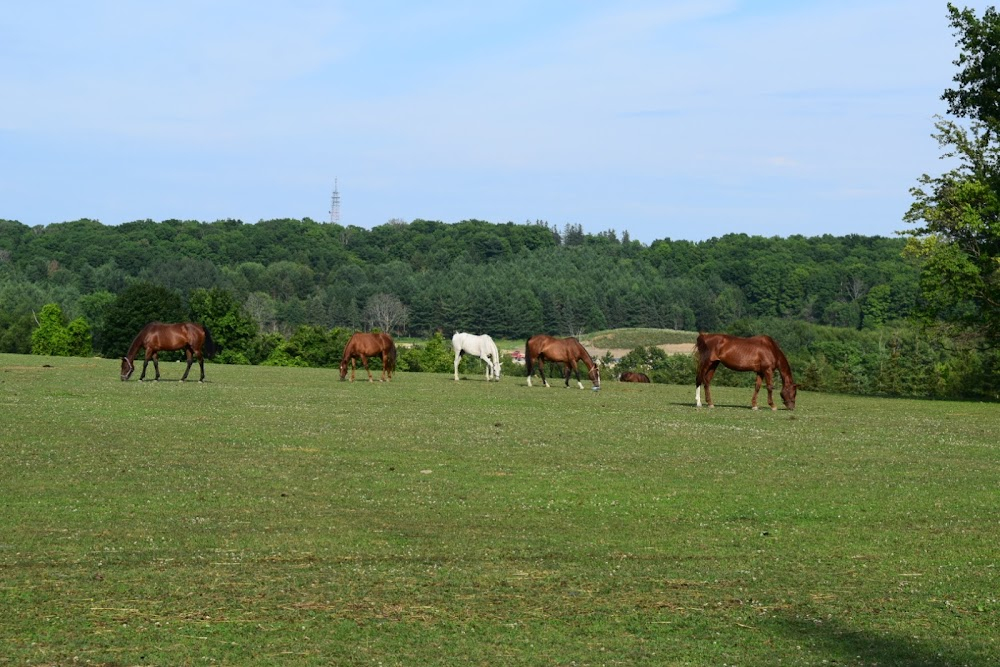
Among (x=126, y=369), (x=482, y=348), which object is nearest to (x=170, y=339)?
(x=126, y=369)

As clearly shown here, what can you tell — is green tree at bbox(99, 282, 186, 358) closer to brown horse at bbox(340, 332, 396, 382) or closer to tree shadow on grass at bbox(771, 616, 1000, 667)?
brown horse at bbox(340, 332, 396, 382)

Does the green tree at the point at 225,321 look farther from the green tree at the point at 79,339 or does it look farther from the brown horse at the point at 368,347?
the brown horse at the point at 368,347

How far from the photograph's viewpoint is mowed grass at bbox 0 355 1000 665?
33.1ft

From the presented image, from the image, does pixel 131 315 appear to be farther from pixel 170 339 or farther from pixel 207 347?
pixel 170 339

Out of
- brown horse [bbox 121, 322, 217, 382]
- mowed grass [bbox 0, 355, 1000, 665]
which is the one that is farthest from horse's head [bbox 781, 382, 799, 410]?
brown horse [bbox 121, 322, 217, 382]

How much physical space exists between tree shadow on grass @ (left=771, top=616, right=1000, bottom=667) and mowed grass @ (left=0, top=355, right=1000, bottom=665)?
3 cm

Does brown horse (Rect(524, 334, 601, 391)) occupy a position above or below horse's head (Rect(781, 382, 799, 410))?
above

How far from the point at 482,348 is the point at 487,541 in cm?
3822

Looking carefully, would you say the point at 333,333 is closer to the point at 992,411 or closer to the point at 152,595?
the point at 992,411

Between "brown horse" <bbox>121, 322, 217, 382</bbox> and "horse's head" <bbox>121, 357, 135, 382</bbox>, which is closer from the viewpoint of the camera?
"brown horse" <bbox>121, 322, 217, 382</bbox>

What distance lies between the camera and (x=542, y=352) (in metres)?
48.1

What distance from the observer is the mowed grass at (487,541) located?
10.1m

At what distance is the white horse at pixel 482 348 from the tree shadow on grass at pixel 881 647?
41391mm

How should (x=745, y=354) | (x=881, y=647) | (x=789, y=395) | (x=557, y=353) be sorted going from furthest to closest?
(x=557, y=353) → (x=789, y=395) → (x=745, y=354) → (x=881, y=647)
